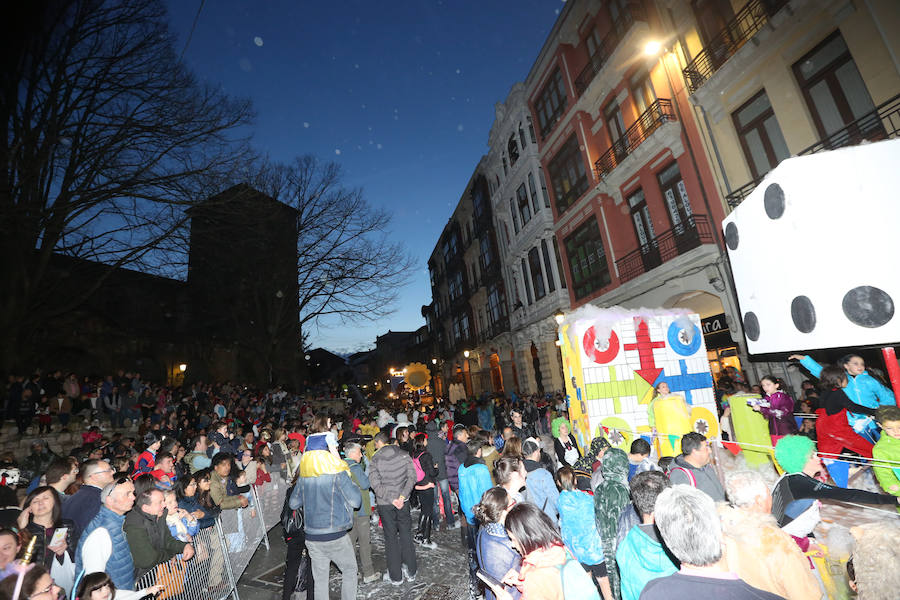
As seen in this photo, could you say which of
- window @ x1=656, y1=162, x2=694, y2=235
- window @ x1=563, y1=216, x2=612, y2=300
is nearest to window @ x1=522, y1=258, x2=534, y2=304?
window @ x1=563, y1=216, x2=612, y2=300

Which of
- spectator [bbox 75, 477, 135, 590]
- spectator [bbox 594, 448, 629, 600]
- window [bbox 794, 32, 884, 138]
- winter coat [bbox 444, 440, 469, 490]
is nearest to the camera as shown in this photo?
spectator [bbox 75, 477, 135, 590]

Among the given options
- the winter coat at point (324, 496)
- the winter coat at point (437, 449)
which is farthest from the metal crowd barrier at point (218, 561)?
the winter coat at point (437, 449)

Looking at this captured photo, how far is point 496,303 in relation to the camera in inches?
1138

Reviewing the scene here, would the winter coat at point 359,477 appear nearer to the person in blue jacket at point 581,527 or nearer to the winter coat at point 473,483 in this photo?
the winter coat at point 473,483

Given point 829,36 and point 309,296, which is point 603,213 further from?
point 309,296

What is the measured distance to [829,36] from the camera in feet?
30.8

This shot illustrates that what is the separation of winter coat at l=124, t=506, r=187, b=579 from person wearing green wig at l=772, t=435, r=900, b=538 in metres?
5.41

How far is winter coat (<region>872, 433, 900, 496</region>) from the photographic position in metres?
3.71

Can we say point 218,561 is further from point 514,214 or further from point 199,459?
point 514,214

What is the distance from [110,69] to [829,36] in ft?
60.5

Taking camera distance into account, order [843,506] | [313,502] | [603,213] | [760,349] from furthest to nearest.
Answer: [603,213] → [313,502] → [760,349] → [843,506]

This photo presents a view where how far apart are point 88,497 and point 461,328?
108ft

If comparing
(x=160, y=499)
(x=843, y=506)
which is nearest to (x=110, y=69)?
(x=160, y=499)

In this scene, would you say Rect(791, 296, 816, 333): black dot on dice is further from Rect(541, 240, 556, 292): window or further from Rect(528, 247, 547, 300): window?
Rect(528, 247, 547, 300): window
